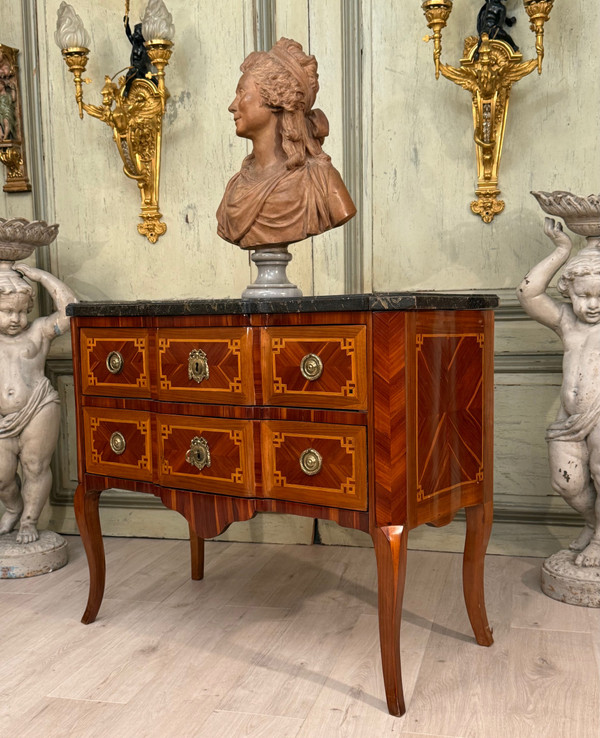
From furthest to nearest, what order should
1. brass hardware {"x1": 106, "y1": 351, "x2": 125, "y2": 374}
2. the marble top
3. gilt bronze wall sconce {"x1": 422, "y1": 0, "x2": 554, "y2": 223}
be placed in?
gilt bronze wall sconce {"x1": 422, "y1": 0, "x2": 554, "y2": 223} < brass hardware {"x1": 106, "y1": 351, "x2": 125, "y2": 374} < the marble top

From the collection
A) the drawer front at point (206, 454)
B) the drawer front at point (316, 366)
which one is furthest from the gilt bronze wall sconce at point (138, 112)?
the drawer front at point (316, 366)

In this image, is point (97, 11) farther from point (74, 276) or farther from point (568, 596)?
point (568, 596)

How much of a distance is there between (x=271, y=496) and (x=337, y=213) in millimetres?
876

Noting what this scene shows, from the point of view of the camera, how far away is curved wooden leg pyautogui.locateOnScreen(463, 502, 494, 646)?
7.86 feet

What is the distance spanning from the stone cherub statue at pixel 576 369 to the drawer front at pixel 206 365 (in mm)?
1181

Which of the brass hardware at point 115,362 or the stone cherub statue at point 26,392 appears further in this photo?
the stone cherub statue at point 26,392

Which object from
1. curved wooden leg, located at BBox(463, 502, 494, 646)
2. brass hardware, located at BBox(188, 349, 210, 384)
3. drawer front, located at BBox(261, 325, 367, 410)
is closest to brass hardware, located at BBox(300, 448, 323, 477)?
drawer front, located at BBox(261, 325, 367, 410)

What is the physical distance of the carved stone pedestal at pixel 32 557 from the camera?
3191mm

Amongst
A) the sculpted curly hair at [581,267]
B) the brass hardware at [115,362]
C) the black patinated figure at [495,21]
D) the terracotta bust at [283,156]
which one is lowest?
the brass hardware at [115,362]

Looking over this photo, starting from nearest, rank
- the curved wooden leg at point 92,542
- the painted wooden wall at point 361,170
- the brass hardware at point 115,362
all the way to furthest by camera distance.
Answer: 1. the brass hardware at point 115,362
2. the curved wooden leg at point 92,542
3. the painted wooden wall at point 361,170

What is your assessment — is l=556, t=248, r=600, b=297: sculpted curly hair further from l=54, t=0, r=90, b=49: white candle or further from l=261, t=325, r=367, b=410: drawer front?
l=54, t=0, r=90, b=49: white candle

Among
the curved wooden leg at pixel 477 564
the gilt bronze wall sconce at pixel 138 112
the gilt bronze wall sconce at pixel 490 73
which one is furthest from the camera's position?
the gilt bronze wall sconce at pixel 138 112

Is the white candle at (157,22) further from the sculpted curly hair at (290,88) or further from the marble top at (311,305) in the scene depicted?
the marble top at (311,305)

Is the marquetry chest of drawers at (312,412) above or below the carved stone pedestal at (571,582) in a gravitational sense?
above
